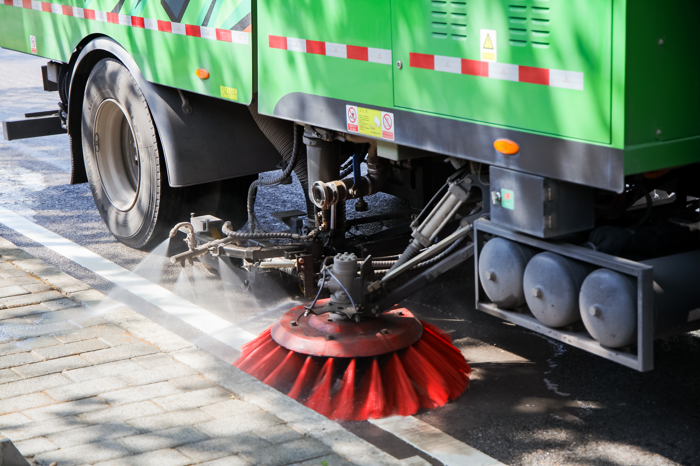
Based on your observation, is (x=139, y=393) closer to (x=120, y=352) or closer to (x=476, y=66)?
(x=120, y=352)

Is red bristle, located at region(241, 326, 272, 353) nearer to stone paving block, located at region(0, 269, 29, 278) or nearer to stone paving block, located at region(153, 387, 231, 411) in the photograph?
stone paving block, located at region(153, 387, 231, 411)

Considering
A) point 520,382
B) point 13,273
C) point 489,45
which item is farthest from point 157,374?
point 489,45

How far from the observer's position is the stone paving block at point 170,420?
3027 millimetres

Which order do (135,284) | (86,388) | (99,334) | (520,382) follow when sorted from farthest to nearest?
(135,284)
(99,334)
(520,382)
(86,388)

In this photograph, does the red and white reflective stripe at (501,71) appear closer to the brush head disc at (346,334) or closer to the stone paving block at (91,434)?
the brush head disc at (346,334)

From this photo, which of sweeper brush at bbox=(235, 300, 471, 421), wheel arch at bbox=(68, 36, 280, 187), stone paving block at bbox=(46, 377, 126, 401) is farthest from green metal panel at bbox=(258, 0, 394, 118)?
stone paving block at bbox=(46, 377, 126, 401)

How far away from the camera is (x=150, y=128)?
197 inches

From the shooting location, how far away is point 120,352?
12.1ft

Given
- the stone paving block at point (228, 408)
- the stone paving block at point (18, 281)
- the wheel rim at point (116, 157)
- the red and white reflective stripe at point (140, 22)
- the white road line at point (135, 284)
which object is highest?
the red and white reflective stripe at point (140, 22)

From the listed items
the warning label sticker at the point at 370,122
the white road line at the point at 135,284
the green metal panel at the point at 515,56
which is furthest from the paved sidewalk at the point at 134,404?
the green metal panel at the point at 515,56

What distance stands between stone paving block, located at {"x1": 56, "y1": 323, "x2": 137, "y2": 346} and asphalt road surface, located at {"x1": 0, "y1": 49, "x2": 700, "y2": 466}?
48 centimetres

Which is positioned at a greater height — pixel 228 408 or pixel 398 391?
pixel 228 408

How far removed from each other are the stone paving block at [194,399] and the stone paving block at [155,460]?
336 mm

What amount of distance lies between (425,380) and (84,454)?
1.44 m
